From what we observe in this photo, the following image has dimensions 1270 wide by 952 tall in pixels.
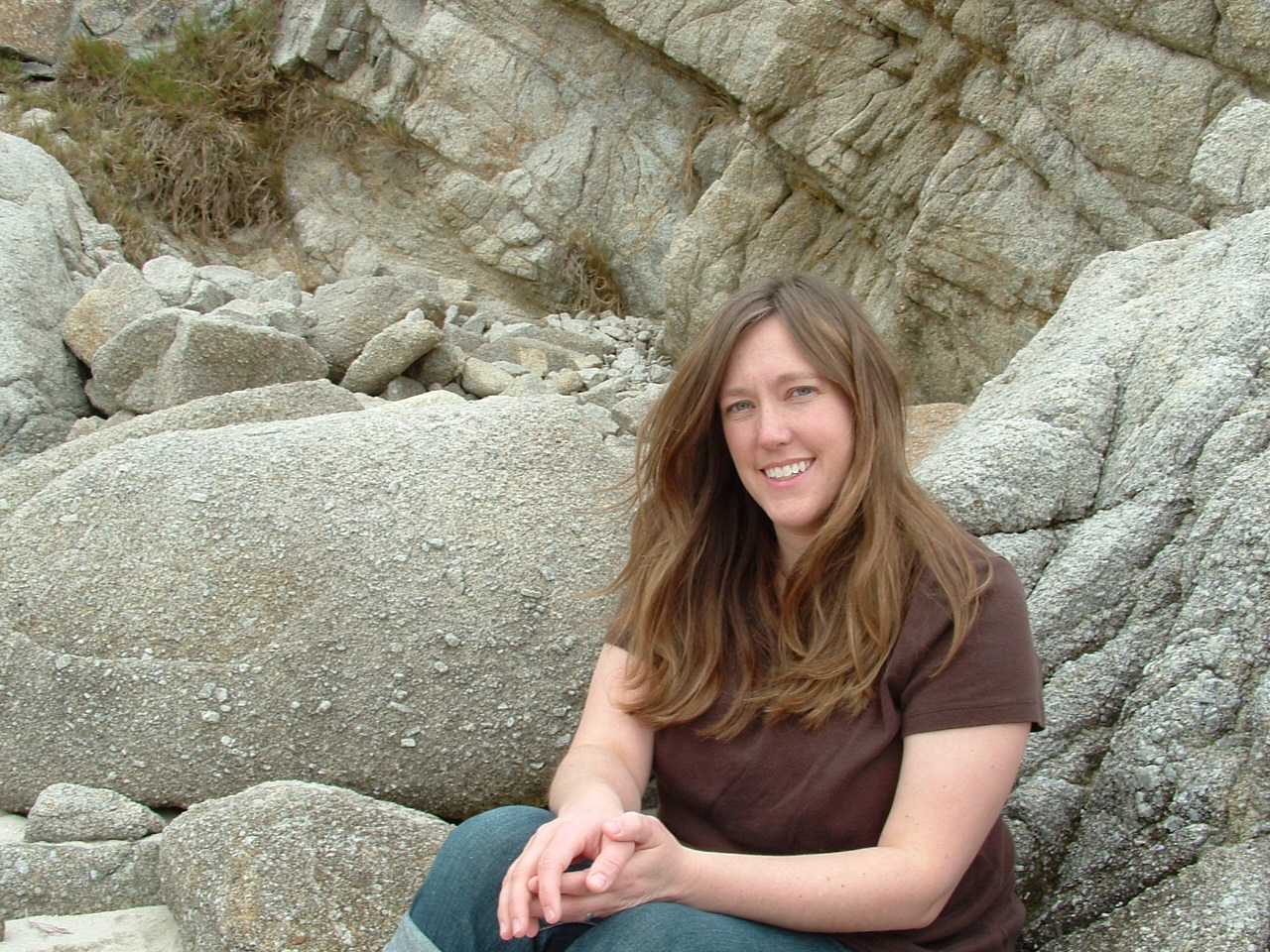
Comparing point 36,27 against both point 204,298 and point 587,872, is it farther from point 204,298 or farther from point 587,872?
point 587,872

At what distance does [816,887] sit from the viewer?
4.91ft

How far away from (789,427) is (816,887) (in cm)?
63

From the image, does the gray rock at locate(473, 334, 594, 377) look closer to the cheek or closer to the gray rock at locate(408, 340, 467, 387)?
the gray rock at locate(408, 340, 467, 387)

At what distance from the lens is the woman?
1.49 metres

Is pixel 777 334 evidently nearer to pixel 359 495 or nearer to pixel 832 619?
pixel 832 619

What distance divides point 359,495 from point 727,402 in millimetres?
1230

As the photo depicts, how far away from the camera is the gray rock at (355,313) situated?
5.64 metres

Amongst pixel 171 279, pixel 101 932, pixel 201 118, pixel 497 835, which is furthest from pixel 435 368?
pixel 201 118

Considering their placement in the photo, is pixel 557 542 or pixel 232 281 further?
pixel 232 281

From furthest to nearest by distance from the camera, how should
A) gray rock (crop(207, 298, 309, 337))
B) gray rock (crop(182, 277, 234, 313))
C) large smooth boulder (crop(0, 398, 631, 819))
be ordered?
gray rock (crop(182, 277, 234, 313)) < gray rock (crop(207, 298, 309, 337)) < large smooth boulder (crop(0, 398, 631, 819))

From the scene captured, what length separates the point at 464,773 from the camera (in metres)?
2.60

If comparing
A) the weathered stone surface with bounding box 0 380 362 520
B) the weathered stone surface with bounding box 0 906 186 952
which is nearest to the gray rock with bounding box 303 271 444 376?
the weathered stone surface with bounding box 0 380 362 520

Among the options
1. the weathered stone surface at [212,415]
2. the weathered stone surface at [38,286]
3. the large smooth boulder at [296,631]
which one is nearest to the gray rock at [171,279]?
the weathered stone surface at [38,286]

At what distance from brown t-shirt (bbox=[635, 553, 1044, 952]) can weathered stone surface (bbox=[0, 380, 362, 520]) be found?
7.28ft
